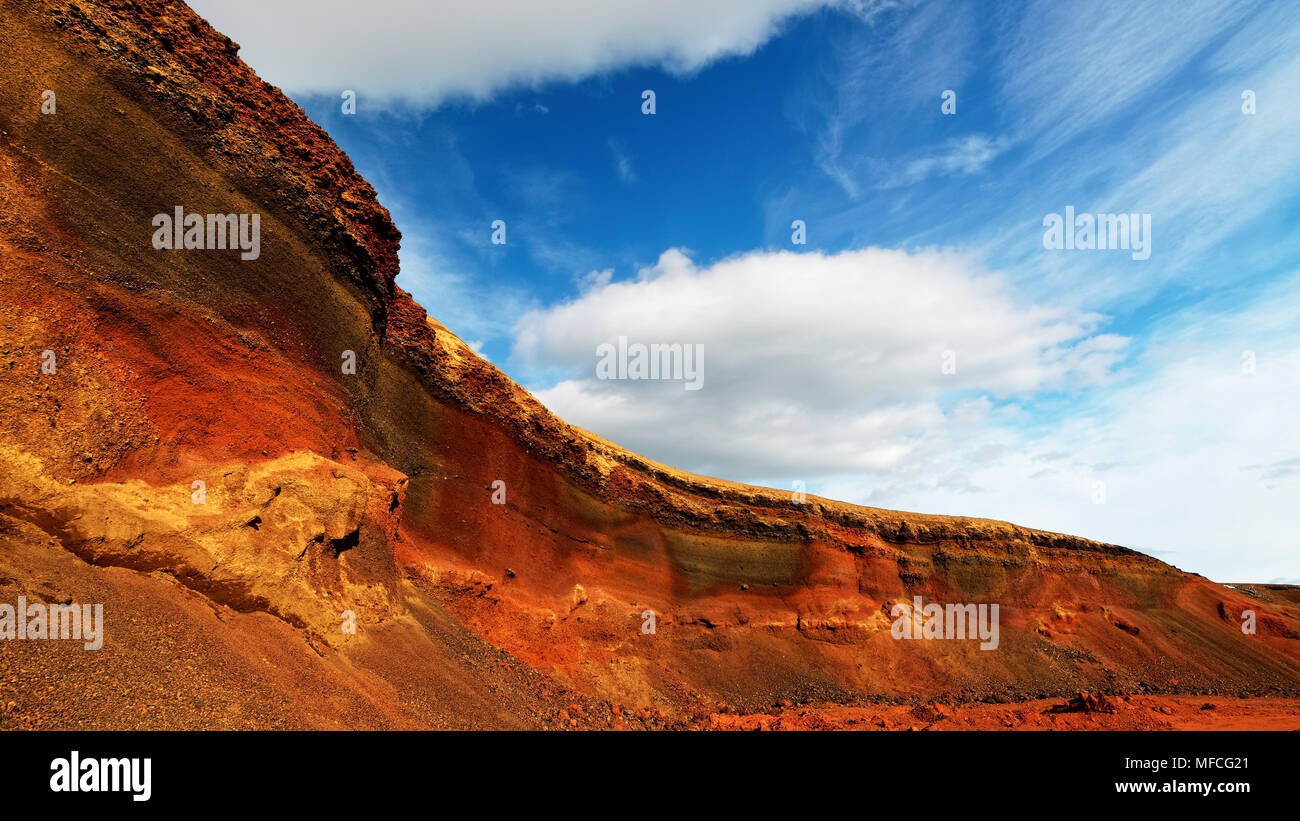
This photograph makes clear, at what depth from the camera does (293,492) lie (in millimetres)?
10891

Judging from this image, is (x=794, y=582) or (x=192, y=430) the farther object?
(x=794, y=582)

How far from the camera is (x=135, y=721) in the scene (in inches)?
243

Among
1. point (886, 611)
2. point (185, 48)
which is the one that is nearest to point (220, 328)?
point (185, 48)

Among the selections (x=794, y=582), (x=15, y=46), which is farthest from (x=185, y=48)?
(x=794, y=582)

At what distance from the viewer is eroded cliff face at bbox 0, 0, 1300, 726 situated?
7.88 metres

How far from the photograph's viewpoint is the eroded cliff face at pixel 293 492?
788cm

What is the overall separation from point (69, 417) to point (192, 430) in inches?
71.9

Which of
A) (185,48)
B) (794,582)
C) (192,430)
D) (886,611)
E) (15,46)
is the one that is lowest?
(886,611)

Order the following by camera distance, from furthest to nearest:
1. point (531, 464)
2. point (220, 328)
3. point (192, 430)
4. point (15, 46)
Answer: point (531, 464), point (220, 328), point (192, 430), point (15, 46)

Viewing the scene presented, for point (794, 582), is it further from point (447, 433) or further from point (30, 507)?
point (30, 507)

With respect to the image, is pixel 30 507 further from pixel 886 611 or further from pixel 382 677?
pixel 886 611

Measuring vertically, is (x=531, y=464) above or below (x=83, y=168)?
below

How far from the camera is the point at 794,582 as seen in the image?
22.8 m

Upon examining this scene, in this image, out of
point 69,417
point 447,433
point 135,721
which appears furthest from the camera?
point 447,433
